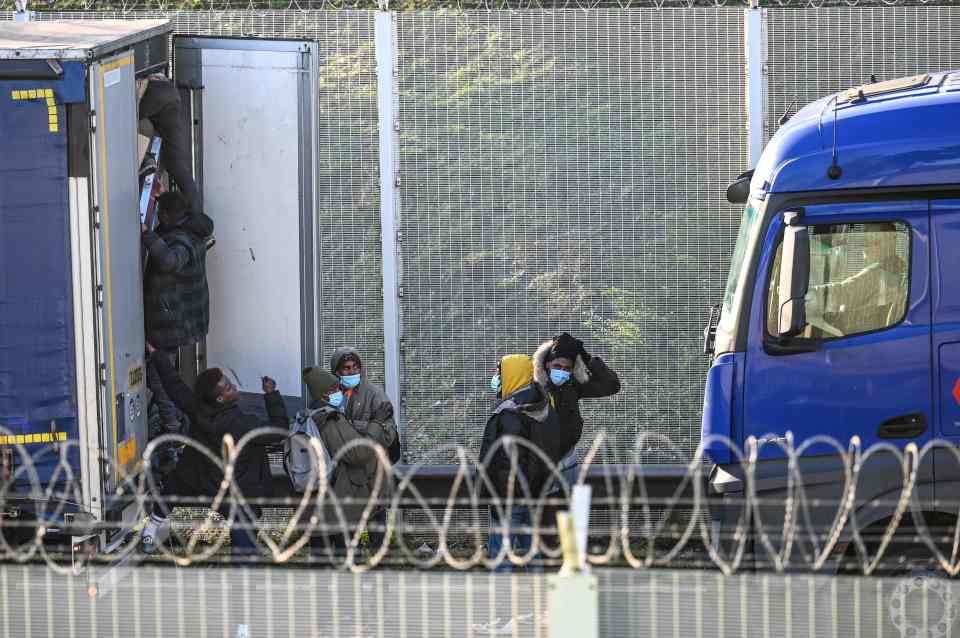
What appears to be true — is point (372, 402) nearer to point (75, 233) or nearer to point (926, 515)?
point (75, 233)

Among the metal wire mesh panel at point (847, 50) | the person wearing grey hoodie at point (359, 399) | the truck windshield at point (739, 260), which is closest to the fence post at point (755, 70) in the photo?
the metal wire mesh panel at point (847, 50)

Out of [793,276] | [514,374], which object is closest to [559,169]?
[514,374]

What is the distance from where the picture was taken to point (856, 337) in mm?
7844

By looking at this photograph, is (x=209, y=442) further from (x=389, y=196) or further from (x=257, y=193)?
(x=389, y=196)

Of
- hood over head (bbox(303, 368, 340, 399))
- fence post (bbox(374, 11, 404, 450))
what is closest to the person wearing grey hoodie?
hood over head (bbox(303, 368, 340, 399))

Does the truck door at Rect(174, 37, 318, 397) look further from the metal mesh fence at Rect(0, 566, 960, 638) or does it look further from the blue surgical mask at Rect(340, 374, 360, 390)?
the metal mesh fence at Rect(0, 566, 960, 638)

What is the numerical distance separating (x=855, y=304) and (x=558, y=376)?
6.92 ft

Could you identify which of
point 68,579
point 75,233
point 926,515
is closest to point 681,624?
point 68,579

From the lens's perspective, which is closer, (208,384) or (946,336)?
(946,336)

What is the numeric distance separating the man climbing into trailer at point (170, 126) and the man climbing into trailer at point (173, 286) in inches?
5.5

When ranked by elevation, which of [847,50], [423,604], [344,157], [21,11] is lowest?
[423,604]

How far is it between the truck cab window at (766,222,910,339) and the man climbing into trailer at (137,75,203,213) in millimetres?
3698

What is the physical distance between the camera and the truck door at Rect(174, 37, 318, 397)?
370 inches

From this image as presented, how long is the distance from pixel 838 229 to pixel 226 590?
12.3ft
